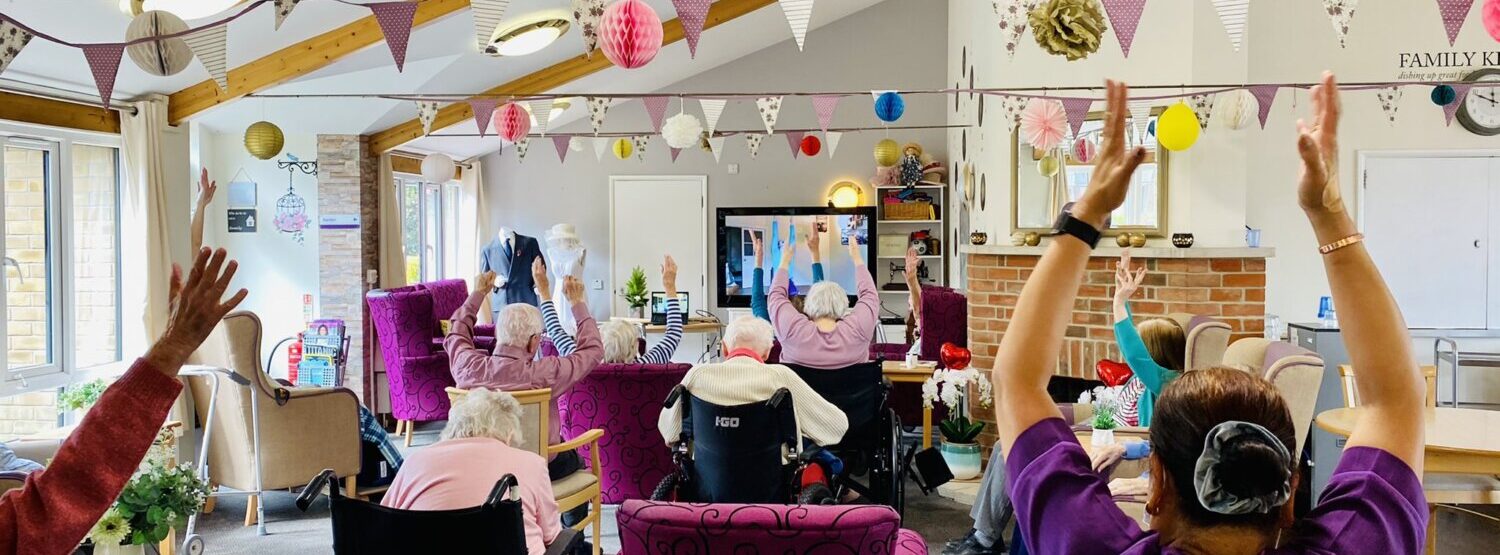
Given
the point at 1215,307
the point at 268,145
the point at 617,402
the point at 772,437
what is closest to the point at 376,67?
the point at 268,145

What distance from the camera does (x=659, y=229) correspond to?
11273 millimetres

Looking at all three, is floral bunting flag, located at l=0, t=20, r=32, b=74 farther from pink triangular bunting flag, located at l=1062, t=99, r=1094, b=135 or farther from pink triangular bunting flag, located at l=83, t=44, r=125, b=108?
pink triangular bunting flag, located at l=1062, t=99, r=1094, b=135

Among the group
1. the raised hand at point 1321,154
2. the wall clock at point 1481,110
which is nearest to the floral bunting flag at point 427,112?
the raised hand at point 1321,154

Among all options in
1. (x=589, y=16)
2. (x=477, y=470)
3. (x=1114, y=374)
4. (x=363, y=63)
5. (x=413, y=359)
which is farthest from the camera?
(x=413, y=359)

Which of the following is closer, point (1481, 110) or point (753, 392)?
point (753, 392)

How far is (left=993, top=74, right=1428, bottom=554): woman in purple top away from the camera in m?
1.05

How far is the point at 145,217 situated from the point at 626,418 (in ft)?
10.0

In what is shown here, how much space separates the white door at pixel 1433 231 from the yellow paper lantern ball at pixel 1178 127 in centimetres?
260

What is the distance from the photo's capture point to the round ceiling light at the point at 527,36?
268 inches

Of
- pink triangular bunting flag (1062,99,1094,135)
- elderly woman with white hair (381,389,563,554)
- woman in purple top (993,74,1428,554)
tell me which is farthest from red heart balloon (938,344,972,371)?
woman in purple top (993,74,1428,554)

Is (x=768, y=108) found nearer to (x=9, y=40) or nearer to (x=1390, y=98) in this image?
(x=1390, y=98)

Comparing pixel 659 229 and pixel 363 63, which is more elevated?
pixel 363 63

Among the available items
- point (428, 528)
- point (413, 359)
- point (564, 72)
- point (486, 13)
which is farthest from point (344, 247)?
point (428, 528)

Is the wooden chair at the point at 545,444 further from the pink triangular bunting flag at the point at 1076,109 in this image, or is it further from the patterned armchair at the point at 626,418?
the pink triangular bunting flag at the point at 1076,109
